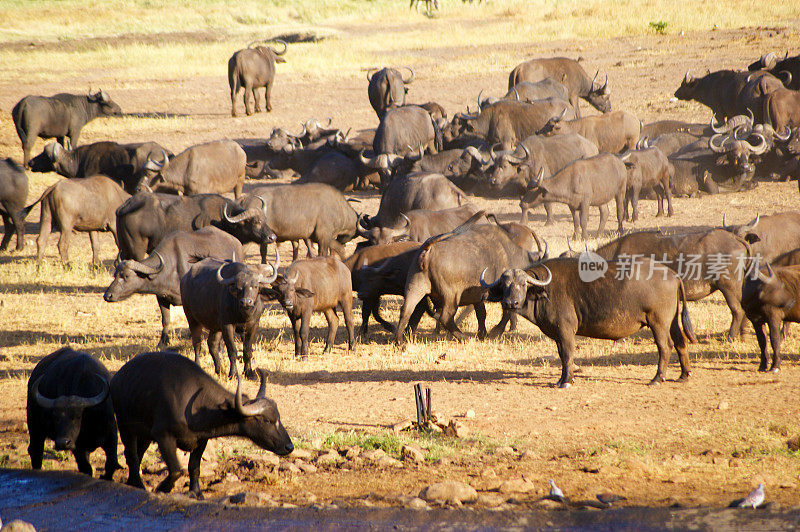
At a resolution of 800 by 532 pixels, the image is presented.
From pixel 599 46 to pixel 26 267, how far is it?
26.1 meters

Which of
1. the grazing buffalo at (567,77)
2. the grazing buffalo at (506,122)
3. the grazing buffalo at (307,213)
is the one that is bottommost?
the grazing buffalo at (307,213)

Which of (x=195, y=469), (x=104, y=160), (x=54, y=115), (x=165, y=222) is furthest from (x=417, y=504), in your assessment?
(x=54, y=115)

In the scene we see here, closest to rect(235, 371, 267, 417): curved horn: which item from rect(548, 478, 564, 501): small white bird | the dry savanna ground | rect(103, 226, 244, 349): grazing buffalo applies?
the dry savanna ground

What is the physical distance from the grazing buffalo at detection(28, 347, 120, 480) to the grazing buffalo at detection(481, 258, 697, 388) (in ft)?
13.1

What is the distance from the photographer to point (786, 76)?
76.2 feet

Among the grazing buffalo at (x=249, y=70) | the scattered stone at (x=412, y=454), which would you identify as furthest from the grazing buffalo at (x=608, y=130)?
the scattered stone at (x=412, y=454)

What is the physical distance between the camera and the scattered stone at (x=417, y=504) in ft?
19.7

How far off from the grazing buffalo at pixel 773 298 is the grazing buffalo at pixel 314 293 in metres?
4.50

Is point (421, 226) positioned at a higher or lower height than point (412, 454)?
higher

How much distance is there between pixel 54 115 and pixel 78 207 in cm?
866

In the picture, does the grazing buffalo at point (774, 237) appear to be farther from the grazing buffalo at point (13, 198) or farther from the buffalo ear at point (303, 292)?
the grazing buffalo at point (13, 198)

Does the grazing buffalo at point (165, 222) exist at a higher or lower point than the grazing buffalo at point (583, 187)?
lower

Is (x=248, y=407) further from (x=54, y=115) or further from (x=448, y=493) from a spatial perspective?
(x=54, y=115)

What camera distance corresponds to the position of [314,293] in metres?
10.4
